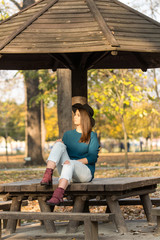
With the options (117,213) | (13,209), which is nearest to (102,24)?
(117,213)

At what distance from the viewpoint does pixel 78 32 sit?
7.31 metres

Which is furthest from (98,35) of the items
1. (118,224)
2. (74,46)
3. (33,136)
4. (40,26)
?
(33,136)

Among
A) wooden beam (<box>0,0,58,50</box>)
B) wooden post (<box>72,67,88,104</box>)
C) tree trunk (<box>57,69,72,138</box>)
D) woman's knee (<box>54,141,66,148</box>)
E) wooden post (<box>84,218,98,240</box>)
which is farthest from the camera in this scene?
tree trunk (<box>57,69,72,138</box>)

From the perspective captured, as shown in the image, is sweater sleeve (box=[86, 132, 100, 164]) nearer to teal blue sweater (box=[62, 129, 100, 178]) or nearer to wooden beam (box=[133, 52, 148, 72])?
teal blue sweater (box=[62, 129, 100, 178])

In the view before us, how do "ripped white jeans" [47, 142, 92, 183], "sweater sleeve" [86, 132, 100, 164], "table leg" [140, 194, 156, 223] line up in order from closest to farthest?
"ripped white jeans" [47, 142, 92, 183] < "sweater sleeve" [86, 132, 100, 164] < "table leg" [140, 194, 156, 223]

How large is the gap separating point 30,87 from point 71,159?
892 inches

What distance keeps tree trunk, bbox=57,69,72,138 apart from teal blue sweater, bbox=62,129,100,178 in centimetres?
993

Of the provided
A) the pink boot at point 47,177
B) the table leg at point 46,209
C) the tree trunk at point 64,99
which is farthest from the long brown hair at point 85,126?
the tree trunk at point 64,99

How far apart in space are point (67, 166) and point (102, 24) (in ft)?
7.35

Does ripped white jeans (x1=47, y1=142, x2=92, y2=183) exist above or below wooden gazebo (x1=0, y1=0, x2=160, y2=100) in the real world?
below

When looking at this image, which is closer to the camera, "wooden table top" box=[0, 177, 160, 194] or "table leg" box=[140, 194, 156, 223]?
"wooden table top" box=[0, 177, 160, 194]

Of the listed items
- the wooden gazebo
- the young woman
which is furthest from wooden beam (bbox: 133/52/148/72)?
the young woman

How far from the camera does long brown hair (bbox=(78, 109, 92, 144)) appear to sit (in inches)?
272

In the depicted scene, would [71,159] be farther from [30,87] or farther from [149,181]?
[30,87]
